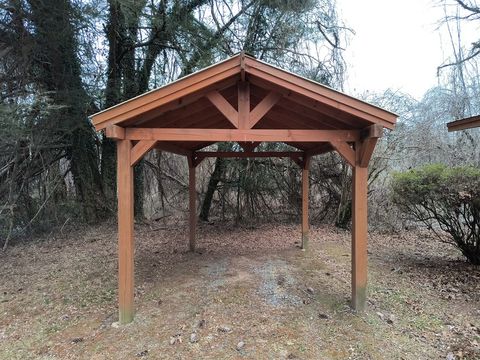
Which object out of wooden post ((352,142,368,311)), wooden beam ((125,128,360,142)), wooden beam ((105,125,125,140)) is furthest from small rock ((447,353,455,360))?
wooden beam ((105,125,125,140))

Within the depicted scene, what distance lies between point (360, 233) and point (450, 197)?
6.62 ft

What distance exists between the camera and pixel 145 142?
333 cm

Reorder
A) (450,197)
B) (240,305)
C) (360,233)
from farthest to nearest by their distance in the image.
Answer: (450,197)
(240,305)
(360,233)

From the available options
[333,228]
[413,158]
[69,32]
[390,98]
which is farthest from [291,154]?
Answer: [69,32]

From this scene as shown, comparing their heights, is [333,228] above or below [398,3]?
below

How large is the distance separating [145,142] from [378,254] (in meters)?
4.95

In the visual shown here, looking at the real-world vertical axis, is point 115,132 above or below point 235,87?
below

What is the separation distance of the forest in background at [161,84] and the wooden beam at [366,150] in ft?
13.4

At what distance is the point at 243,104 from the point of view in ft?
11.3

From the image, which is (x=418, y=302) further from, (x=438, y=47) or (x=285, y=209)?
(x=438, y=47)

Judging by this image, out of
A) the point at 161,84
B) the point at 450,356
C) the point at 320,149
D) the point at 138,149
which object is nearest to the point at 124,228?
the point at 138,149

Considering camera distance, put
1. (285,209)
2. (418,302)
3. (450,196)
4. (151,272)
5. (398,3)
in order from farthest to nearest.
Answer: (398,3)
(285,209)
(151,272)
(450,196)
(418,302)

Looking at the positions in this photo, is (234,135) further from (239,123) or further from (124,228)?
(124,228)

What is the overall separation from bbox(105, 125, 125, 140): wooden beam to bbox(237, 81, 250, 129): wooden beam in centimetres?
124
